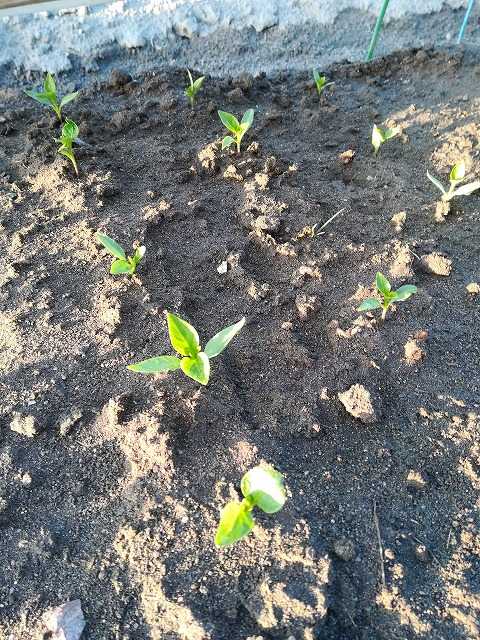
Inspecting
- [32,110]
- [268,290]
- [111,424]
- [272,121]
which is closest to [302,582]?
[111,424]

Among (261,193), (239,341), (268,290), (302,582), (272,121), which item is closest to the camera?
(302,582)

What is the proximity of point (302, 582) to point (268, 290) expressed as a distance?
1.04 metres

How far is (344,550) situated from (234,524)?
0.32m

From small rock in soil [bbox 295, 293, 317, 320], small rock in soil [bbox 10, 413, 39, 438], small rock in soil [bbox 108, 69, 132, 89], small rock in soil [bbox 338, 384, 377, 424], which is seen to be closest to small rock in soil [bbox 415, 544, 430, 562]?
small rock in soil [bbox 338, 384, 377, 424]

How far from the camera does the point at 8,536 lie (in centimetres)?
148

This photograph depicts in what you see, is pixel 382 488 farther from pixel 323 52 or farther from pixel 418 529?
pixel 323 52

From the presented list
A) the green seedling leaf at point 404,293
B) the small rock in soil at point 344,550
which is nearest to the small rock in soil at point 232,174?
the green seedling leaf at point 404,293

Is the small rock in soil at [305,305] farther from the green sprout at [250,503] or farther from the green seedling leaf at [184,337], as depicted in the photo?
the green sprout at [250,503]

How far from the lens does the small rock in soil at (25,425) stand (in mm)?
1662

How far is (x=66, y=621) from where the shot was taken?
1322 millimetres

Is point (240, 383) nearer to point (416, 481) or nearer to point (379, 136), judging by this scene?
point (416, 481)

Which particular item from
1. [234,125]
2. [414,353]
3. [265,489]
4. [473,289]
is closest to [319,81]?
[234,125]

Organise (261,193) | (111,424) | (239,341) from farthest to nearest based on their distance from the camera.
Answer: (261,193), (239,341), (111,424)

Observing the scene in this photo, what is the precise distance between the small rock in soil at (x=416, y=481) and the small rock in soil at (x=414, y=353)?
0.40 meters
